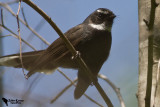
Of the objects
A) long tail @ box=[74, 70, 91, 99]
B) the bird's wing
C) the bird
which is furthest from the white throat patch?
long tail @ box=[74, 70, 91, 99]

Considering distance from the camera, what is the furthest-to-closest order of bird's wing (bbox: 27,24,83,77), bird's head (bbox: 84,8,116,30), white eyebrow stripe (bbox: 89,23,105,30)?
1. bird's head (bbox: 84,8,116,30)
2. white eyebrow stripe (bbox: 89,23,105,30)
3. bird's wing (bbox: 27,24,83,77)

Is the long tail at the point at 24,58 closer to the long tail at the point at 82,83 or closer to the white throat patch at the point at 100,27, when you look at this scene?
the long tail at the point at 82,83

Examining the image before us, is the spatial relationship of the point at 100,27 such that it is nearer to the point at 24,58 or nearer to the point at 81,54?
the point at 81,54

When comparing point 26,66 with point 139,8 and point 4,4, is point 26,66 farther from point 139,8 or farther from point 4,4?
point 139,8

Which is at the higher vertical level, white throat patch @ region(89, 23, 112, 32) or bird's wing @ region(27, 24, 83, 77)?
bird's wing @ region(27, 24, 83, 77)

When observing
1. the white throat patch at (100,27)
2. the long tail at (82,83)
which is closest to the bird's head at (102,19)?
the white throat patch at (100,27)

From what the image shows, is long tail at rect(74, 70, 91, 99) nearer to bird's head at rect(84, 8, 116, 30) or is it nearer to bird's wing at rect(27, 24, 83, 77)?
bird's wing at rect(27, 24, 83, 77)

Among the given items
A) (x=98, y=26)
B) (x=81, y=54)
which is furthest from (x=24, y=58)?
(x=98, y=26)

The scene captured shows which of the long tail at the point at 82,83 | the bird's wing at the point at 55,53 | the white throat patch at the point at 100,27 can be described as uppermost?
the bird's wing at the point at 55,53

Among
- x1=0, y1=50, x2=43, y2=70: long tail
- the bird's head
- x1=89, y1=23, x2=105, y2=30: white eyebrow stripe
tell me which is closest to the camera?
x1=0, y1=50, x2=43, y2=70: long tail

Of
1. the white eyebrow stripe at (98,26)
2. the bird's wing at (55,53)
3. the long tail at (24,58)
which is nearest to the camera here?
the long tail at (24,58)

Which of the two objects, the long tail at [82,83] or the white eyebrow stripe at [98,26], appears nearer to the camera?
the long tail at [82,83]

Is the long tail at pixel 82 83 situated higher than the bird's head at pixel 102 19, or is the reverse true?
the bird's head at pixel 102 19
